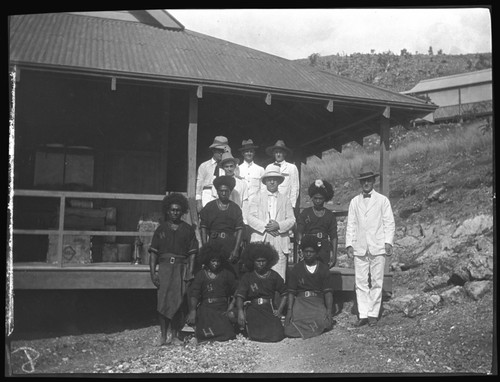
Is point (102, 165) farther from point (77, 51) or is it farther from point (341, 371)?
point (341, 371)

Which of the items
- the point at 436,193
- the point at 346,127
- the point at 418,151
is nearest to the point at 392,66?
the point at 418,151

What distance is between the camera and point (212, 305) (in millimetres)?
7602

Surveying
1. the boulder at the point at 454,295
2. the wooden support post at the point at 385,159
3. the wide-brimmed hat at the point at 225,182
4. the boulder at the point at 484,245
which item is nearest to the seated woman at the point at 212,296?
the wide-brimmed hat at the point at 225,182

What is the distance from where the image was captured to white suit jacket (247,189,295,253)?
8.03 metres

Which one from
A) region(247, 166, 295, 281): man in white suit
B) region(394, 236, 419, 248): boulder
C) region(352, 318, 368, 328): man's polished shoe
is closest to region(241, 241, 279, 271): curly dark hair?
region(247, 166, 295, 281): man in white suit

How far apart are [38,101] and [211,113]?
3.40m

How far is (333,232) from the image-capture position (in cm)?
827

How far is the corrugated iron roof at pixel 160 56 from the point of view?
8616 mm

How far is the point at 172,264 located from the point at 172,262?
0.09 feet

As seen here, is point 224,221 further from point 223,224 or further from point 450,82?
point 450,82

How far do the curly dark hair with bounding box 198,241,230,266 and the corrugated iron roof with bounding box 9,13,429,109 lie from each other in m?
2.65

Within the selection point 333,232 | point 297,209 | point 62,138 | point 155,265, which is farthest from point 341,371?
point 62,138

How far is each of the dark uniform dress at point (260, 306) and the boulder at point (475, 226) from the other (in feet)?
21.5

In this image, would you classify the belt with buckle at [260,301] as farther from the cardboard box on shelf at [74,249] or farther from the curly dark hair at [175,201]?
the cardboard box on shelf at [74,249]
